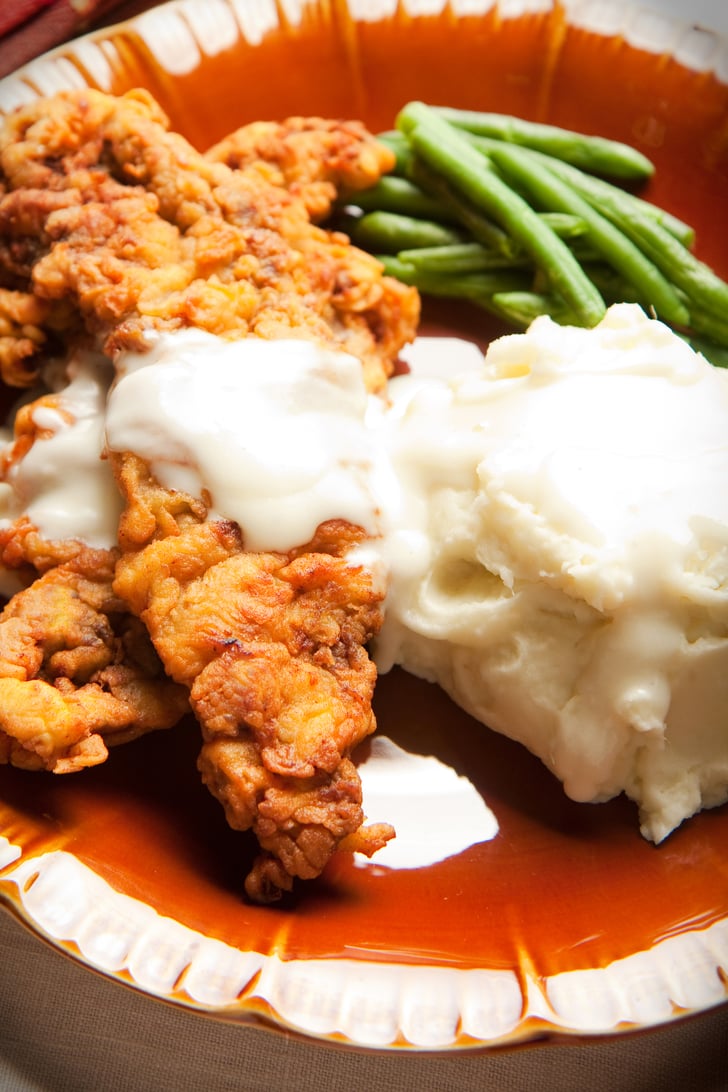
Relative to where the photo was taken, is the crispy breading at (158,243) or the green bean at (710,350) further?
the green bean at (710,350)

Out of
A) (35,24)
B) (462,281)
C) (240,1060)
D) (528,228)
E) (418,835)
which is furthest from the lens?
(35,24)

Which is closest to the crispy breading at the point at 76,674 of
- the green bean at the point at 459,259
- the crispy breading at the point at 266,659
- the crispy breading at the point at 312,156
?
the crispy breading at the point at 266,659

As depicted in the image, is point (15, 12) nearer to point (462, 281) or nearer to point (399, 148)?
point (399, 148)

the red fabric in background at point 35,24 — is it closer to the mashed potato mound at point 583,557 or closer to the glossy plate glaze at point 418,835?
the glossy plate glaze at point 418,835

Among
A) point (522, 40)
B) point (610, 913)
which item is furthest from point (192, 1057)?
point (522, 40)

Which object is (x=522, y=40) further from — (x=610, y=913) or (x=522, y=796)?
(x=610, y=913)

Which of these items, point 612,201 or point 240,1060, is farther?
point 612,201

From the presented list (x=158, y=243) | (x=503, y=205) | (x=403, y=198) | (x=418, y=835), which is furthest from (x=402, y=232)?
(x=418, y=835)
